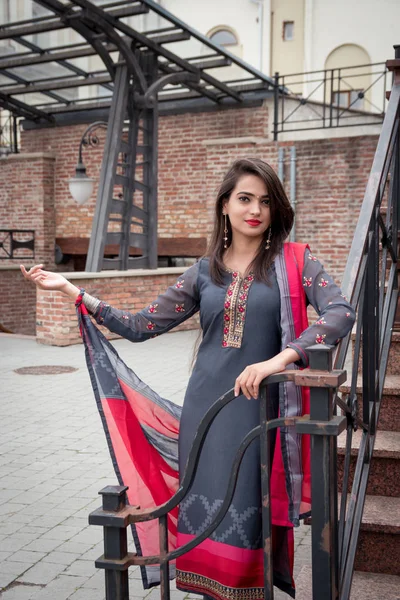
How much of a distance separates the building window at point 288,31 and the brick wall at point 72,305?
60.6 feet

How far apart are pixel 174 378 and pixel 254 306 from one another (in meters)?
6.10

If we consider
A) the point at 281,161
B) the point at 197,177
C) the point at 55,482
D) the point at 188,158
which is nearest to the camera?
the point at 55,482

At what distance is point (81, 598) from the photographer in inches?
132

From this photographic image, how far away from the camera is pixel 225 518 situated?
2602mm

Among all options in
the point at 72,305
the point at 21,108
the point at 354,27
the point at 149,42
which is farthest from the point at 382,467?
the point at 354,27

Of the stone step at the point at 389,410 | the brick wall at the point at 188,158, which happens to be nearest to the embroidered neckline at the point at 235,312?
the stone step at the point at 389,410

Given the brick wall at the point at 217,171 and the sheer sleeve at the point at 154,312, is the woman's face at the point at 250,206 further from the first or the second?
the brick wall at the point at 217,171

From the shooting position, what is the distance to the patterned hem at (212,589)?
2.59 meters

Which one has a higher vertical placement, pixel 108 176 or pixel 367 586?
pixel 108 176

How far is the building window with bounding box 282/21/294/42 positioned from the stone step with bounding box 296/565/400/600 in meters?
27.4

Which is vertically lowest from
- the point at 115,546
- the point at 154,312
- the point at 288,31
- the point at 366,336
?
the point at 115,546

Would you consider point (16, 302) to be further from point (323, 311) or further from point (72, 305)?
point (323, 311)

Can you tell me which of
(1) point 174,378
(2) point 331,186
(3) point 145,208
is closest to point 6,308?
(3) point 145,208

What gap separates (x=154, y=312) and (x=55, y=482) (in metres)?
2.60
